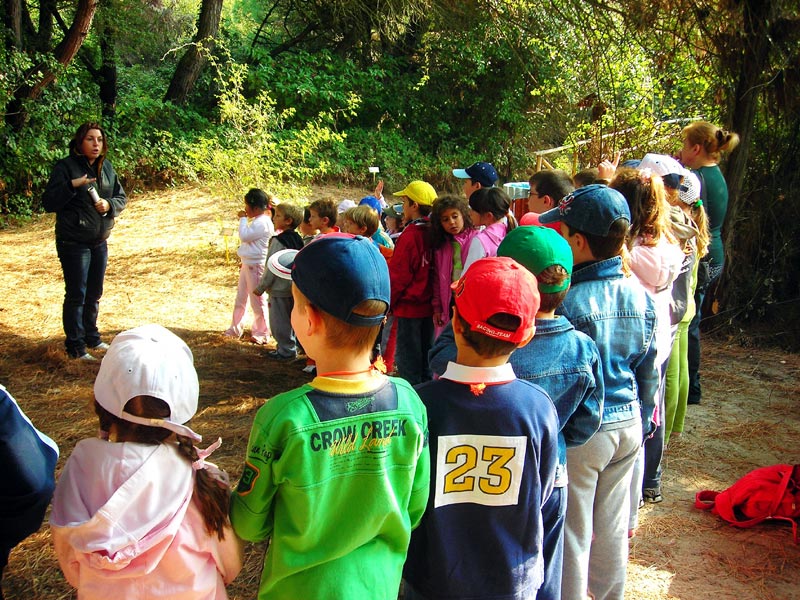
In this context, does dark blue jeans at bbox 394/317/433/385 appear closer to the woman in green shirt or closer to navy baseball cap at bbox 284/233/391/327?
the woman in green shirt

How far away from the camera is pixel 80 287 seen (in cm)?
588

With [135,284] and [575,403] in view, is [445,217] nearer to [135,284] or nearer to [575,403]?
[575,403]

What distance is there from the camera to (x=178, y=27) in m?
17.2

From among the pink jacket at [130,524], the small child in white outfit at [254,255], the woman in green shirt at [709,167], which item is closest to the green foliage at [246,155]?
the small child in white outfit at [254,255]

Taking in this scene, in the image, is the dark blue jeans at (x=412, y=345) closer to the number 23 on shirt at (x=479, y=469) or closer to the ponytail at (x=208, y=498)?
the number 23 on shirt at (x=479, y=469)

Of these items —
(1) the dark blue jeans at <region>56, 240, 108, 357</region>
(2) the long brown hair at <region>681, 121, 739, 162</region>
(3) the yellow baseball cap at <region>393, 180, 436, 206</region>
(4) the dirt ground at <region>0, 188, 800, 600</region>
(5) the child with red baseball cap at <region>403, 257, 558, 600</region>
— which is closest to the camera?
(5) the child with red baseball cap at <region>403, 257, 558, 600</region>

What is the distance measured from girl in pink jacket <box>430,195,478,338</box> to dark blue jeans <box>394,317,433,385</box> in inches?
7.8

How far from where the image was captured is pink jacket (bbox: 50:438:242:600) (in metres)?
1.79

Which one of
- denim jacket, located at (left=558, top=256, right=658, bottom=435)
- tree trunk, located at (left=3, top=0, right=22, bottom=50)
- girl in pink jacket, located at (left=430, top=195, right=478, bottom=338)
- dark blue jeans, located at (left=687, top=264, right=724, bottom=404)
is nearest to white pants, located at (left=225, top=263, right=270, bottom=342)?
girl in pink jacket, located at (left=430, top=195, right=478, bottom=338)

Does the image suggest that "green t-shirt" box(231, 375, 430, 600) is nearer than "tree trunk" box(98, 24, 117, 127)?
Yes

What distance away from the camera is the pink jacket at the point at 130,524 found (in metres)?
1.79

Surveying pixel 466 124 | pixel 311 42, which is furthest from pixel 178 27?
pixel 466 124

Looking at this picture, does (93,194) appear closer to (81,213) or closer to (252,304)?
(81,213)

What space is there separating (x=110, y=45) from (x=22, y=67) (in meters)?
3.16
